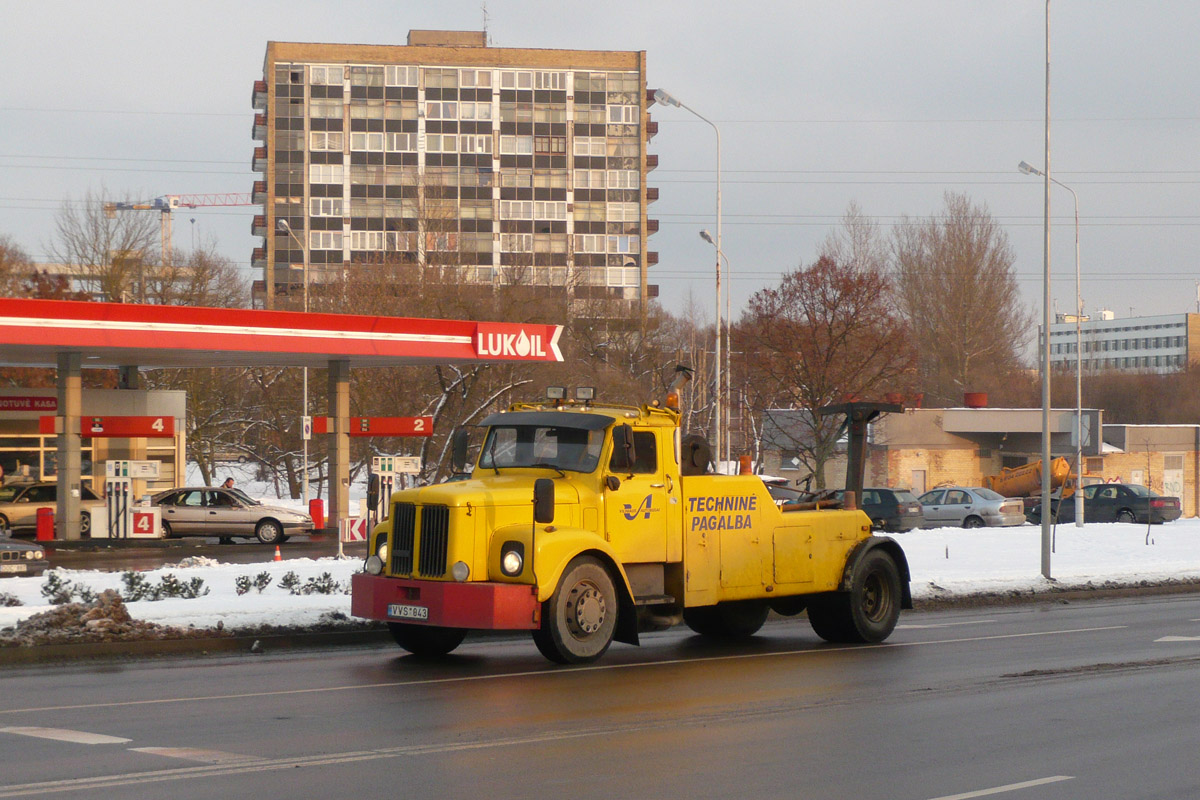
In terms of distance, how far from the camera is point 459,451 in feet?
47.6

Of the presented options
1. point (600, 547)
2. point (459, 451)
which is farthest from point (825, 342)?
point (600, 547)

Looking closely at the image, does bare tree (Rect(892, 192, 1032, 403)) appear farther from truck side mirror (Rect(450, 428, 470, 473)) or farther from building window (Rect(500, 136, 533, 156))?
truck side mirror (Rect(450, 428, 470, 473))

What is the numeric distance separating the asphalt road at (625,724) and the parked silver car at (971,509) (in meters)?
28.3

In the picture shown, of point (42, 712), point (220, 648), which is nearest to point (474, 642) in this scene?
point (220, 648)

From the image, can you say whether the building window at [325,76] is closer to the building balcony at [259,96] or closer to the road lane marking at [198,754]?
the building balcony at [259,96]

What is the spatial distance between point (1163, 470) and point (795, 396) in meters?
24.8

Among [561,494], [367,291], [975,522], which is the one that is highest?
[367,291]

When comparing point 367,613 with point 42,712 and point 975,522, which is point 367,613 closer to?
point 42,712

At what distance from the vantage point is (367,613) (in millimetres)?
13258

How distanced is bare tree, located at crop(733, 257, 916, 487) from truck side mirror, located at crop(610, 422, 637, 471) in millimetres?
30299

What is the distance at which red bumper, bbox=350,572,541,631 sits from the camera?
40.5 feet

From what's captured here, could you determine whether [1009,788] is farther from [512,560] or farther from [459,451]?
[459,451]

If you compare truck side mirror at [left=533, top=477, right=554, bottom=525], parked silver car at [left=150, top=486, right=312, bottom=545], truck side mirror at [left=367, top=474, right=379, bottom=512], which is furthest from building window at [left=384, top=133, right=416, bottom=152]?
truck side mirror at [left=533, top=477, right=554, bottom=525]

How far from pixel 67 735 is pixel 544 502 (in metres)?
4.70
